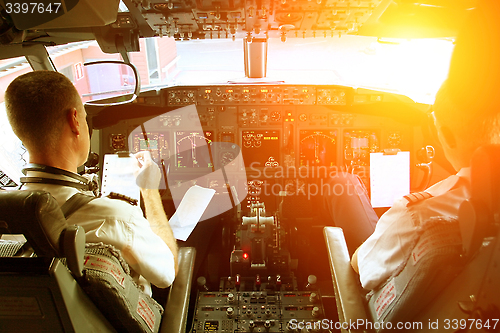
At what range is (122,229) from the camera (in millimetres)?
1085

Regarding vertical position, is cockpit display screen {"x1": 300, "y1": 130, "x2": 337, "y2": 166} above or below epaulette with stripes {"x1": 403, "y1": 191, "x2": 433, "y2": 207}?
below

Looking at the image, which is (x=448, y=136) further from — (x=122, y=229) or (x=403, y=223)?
(x=122, y=229)

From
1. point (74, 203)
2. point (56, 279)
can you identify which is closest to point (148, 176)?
point (74, 203)

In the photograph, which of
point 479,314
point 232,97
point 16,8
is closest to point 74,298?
point 16,8

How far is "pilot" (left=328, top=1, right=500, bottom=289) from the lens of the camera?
79 centimetres

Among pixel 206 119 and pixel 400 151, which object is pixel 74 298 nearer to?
pixel 206 119

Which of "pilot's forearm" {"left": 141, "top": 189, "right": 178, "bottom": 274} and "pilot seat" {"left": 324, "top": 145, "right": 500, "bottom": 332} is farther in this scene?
"pilot's forearm" {"left": 141, "top": 189, "right": 178, "bottom": 274}

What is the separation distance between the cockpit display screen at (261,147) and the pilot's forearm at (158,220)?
1.26 metres

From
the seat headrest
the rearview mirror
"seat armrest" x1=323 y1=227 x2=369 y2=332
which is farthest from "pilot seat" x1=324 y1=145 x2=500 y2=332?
the rearview mirror

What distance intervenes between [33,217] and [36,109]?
583 millimetres

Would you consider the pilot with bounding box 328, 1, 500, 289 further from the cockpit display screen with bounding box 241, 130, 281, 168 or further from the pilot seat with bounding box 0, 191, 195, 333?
the cockpit display screen with bounding box 241, 130, 281, 168

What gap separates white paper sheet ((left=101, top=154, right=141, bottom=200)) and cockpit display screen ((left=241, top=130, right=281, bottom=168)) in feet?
3.25

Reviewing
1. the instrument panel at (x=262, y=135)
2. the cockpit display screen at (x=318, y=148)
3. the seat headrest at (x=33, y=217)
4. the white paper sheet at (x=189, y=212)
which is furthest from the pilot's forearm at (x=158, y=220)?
the cockpit display screen at (x=318, y=148)

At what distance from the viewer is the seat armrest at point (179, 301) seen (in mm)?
1210
